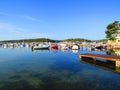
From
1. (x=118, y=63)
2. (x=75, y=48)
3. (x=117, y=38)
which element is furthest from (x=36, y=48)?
(x=118, y=63)

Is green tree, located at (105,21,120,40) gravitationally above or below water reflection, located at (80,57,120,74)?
above

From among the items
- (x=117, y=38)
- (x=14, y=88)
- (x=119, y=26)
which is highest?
(x=119, y=26)

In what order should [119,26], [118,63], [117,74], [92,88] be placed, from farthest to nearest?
1. [119,26]
2. [118,63]
3. [117,74]
4. [92,88]

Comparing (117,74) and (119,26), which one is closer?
(117,74)

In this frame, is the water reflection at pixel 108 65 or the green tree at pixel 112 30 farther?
the green tree at pixel 112 30

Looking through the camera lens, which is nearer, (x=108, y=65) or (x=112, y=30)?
(x=108, y=65)

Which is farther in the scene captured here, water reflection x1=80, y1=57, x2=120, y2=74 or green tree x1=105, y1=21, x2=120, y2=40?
green tree x1=105, y1=21, x2=120, y2=40

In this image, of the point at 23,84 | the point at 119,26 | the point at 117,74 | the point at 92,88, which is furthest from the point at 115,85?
the point at 119,26

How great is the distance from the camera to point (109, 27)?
376 ft

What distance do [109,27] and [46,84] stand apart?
319 ft

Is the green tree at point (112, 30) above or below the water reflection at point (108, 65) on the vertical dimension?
above

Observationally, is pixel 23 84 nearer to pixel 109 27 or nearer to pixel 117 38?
pixel 117 38

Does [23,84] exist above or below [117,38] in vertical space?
below

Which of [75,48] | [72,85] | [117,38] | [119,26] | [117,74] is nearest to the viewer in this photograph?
[72,85]
